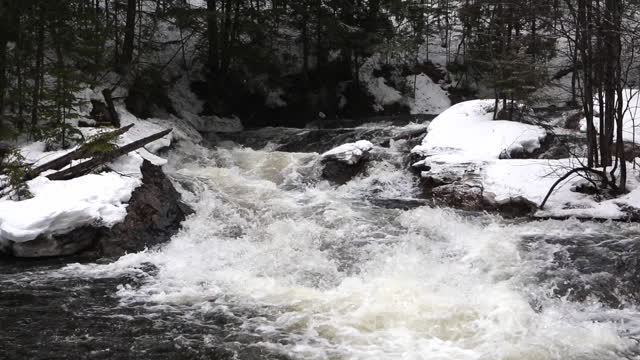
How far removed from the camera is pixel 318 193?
35.4 feet

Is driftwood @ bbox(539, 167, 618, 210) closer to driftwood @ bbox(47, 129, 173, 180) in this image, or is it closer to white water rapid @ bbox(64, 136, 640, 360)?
white water rapid @ bbox(64, 136, 640, 360)

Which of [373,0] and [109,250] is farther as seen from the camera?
[373,0]

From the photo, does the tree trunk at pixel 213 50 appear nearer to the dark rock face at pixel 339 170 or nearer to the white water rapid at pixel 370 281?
the dark rock face at pixel 339 170

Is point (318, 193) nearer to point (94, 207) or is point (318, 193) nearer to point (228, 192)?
point (228, 192)

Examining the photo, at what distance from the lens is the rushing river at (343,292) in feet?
15.5

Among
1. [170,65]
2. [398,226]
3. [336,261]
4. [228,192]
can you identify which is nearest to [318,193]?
[228,192]

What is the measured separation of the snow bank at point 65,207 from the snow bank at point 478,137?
21.2ft

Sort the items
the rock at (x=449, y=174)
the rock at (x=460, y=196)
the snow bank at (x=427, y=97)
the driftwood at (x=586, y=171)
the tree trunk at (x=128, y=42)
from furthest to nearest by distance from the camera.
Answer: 1. the snow bank at (x=427, y=97)
2. the tree trunk at (x=128, y=42)
3. the rock at (x=449, y=174)
4. the rock at (x=460, y=196)
5. the driftwood at (x=586, y=171)

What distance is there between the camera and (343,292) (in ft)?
19.7

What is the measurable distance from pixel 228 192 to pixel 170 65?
12.3 m

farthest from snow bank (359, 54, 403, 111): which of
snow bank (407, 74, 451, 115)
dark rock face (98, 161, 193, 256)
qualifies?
dark rock face (98, 161, 193, 256)

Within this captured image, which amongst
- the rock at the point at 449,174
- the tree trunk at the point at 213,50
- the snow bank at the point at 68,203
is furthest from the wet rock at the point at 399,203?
the tree trunk at the point at 213,50

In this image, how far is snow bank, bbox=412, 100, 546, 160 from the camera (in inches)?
436

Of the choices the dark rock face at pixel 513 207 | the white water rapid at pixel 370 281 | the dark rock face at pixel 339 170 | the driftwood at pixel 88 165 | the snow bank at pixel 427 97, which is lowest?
the white water rapid at pixel 370 281
